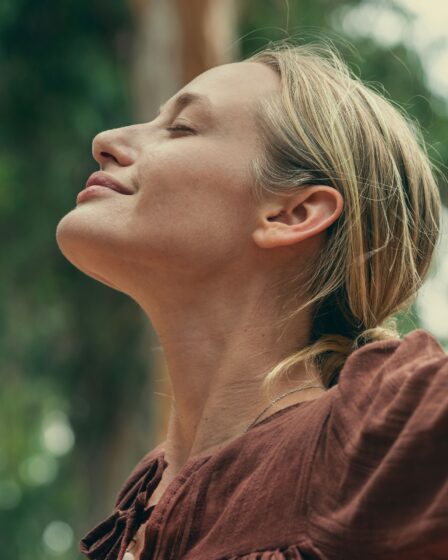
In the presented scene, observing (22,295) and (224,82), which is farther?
(22,295)

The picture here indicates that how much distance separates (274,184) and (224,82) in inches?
13.7

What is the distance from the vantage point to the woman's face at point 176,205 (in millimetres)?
2836

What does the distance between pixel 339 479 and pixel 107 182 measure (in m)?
1.10

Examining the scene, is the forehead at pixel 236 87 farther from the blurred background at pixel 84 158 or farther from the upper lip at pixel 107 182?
the blurred background at pixel 84 158

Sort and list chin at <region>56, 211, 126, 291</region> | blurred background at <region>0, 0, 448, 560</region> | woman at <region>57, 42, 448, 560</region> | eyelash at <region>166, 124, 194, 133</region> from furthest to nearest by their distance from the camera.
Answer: blurred background at <region>0, 0, 448, 560</region> → eyelash at <region>166, 124, 194, 133</region> → chin at <region>56, 211, 126, 291</region> → woman at <region>57, 42, 448, 560</region>

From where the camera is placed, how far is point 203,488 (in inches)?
97.7

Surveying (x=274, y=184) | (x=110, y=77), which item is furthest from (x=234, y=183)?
(x=110, y=77)

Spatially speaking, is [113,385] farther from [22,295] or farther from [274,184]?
[274,184]

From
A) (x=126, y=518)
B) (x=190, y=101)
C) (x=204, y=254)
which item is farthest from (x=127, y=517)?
(x=190, y=101)

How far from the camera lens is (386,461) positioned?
6.68ft

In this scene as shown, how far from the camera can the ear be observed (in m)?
2.84

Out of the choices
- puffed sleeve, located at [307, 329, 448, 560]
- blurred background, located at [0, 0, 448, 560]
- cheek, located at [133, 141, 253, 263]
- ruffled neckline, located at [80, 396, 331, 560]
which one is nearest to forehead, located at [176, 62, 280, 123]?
cheek, located at [133, 141, 253, 263]

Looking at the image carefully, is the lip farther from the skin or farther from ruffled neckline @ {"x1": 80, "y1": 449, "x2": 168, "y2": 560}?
ruffled neckline @ {"x1": 80, "y1": 449, "x2": 168, "y2": 560}

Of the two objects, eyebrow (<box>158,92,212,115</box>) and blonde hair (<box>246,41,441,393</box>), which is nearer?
blonde hair (<box>246,41,441,393</box>)
